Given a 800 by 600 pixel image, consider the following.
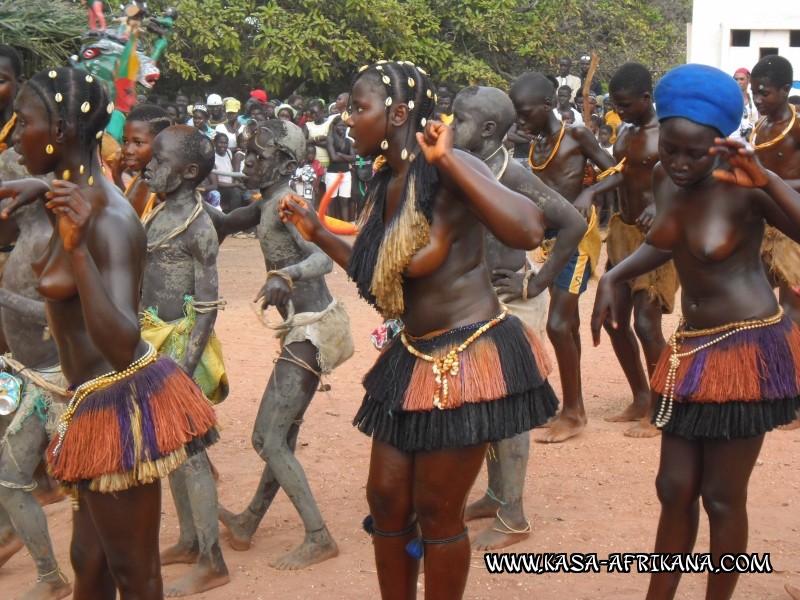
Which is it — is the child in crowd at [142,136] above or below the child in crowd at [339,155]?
above

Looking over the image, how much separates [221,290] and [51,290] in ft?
29.8

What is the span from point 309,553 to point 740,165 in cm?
274

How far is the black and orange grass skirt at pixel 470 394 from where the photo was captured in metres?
3.55

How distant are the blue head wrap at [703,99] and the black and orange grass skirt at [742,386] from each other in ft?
2.60

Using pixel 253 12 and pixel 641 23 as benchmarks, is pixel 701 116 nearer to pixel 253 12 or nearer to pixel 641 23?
pixel 253 12

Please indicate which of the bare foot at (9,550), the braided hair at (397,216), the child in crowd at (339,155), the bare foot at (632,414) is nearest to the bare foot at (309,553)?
the bare foot at (9,550)

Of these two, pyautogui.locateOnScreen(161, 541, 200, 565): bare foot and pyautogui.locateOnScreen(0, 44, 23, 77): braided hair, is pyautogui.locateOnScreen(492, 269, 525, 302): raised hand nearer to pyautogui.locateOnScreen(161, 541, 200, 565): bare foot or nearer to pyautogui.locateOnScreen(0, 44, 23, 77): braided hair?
pyautogui.locateOnScreen(161, 541, 200, 565): bare foot

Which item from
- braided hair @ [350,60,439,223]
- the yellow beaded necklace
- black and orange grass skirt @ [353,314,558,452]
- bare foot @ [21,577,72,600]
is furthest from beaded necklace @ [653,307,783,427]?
the yellow beaded necklace

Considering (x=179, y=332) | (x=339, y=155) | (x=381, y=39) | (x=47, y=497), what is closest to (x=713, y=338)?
(x=179, y=332)

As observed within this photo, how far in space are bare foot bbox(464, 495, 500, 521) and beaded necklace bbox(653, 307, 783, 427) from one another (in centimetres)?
173

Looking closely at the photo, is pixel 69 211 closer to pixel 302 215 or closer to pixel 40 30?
pixel 302 215

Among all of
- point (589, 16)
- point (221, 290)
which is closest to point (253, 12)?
point (589, 16)

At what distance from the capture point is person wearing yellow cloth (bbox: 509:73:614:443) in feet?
22.5

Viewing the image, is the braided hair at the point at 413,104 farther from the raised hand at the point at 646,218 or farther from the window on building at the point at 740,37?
the window on building at the point at 740,37
